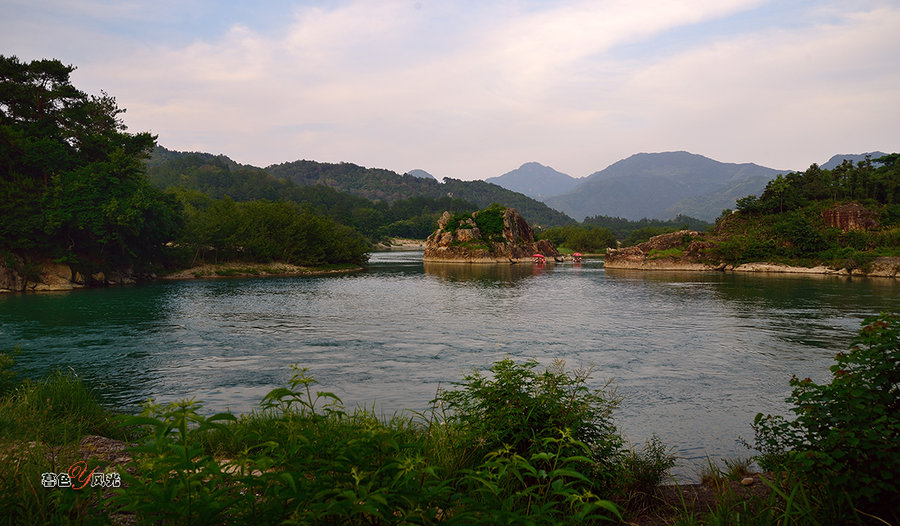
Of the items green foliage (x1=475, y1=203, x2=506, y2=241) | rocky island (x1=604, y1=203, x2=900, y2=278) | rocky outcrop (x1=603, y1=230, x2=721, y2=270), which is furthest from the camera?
green foliage (x1=475, y1=203, x2=506, y2=241)

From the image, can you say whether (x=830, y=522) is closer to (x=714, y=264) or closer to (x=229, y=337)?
(x=229, y=337)

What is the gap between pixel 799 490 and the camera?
19.0ft

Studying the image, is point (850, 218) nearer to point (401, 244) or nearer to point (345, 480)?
point (345, 480)

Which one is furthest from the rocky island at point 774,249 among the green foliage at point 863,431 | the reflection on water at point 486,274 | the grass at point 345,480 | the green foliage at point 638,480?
the green foliage at point 863,431

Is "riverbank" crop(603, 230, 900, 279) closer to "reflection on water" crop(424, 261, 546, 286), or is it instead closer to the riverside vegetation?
"reflection on water" crop(424, 261, 546, 286)

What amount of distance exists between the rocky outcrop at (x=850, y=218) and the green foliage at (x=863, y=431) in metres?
81.6

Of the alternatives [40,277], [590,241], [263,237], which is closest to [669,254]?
[263,237]

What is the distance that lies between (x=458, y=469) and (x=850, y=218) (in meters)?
85.2

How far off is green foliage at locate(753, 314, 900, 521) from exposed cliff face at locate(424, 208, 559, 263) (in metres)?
103

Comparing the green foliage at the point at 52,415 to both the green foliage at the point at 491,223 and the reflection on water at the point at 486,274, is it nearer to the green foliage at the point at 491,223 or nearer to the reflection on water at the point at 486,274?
the reflection on water at the point at 486,274

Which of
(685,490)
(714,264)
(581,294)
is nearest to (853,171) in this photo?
(714,264)

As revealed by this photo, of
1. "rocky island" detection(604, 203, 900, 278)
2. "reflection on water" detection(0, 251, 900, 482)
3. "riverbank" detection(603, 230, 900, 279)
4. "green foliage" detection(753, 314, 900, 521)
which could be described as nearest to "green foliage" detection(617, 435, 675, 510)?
"green foliage" detection(753, 314, 900, 521)

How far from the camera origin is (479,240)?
365 feet

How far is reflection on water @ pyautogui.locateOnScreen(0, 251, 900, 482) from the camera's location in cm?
1525
